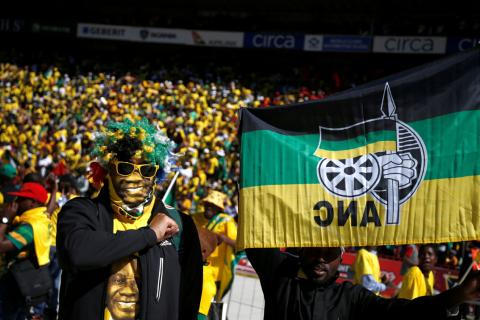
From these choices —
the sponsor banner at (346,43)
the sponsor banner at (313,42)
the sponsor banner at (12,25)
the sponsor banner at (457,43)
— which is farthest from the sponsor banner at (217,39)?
the sponsor banner at (457,43)

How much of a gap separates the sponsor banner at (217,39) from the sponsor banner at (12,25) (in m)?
7.47

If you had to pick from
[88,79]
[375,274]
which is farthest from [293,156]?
[88,79]

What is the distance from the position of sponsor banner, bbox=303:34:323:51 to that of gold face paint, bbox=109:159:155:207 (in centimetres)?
2419

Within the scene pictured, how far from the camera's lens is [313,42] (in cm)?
2700

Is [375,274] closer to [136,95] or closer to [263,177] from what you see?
[263,177]

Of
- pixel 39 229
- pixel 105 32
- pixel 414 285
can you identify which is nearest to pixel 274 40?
pixel 105 32

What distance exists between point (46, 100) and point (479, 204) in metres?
20.3

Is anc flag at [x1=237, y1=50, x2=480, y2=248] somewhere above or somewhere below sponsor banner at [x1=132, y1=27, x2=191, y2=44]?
below

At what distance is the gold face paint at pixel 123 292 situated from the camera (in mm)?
3111

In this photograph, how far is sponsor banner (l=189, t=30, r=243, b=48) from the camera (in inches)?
1098

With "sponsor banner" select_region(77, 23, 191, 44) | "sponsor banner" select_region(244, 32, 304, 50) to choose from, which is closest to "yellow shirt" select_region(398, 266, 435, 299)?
"sponsor banner" select_region(244, 32, 304, 50)

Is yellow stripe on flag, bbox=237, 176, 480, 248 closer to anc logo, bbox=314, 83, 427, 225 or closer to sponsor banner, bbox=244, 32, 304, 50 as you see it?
anc logo, bbox=314, 83, 427, 225

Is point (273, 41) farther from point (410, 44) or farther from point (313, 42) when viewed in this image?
point (410, 44)

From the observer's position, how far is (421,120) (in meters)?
3.40
